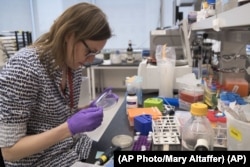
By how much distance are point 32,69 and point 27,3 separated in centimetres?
→ 402

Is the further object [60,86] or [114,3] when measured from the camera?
[114,3]

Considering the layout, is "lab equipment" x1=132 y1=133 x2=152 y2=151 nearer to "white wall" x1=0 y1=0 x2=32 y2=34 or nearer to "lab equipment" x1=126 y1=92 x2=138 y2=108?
"lab equipment" x1=126 y1=92 x2=138 y2=108

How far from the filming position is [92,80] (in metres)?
3.84

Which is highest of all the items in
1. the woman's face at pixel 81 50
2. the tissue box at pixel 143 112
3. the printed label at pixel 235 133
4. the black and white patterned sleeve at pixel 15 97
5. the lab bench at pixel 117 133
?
the woman's face at pixel 81 50

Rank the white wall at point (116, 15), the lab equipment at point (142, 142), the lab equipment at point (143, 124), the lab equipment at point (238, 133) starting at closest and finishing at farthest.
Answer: the lab equipment at point (238, 133) < the lab equipment at point (142, 142) < the lab equipment at point (143, 124) < the white wall at point (116, 15)

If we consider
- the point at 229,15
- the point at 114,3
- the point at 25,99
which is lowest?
the point at 25,99

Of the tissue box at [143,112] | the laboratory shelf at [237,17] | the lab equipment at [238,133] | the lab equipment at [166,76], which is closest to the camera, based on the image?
the laboratory shelf at [237,17]

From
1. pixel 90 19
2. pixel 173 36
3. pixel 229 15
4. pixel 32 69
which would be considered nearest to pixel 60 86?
pixel 32 69

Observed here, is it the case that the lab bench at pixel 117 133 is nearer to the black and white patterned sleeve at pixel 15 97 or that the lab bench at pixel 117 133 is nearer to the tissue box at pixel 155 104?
the tissue box at pixel 155 104

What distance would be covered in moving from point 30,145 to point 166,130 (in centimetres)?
57

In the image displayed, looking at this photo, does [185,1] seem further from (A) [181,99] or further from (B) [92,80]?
(B) [92,80]

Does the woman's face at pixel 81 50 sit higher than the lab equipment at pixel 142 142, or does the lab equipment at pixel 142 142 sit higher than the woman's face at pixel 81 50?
the woman's face at pixel 81 50

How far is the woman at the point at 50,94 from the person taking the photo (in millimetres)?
828

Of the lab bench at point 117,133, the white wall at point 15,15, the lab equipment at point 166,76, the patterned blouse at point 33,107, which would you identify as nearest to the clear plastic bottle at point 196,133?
the lab bench at point 117,133
